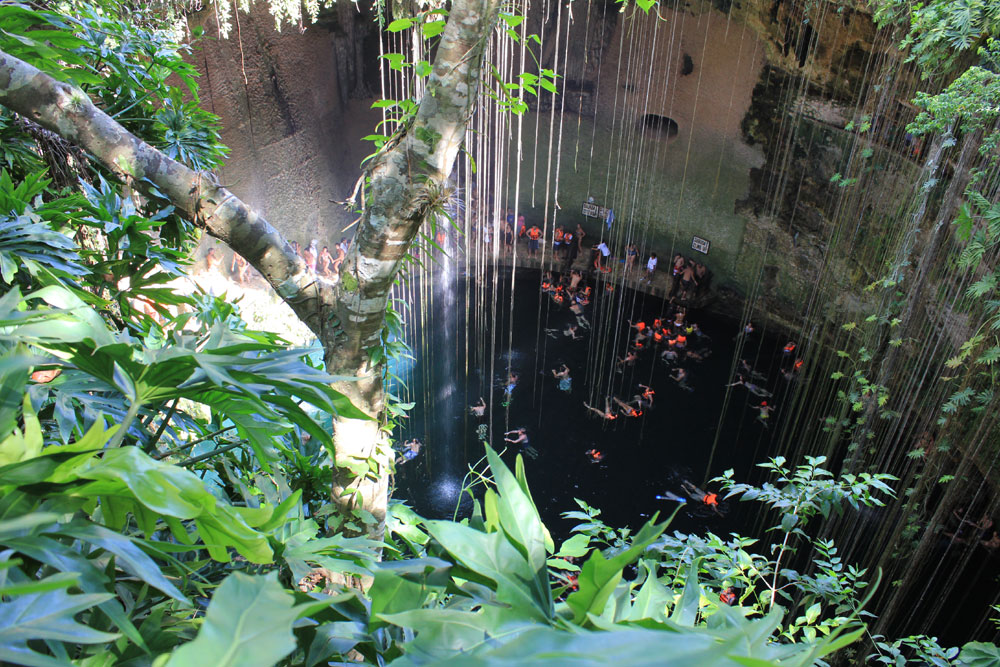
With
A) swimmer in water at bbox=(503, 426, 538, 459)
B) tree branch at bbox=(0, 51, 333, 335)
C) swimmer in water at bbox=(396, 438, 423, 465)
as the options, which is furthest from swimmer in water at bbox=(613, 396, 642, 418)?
tree branch at bbox=(0, 51, 333, 335)

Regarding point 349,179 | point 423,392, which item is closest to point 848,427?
point 423,392

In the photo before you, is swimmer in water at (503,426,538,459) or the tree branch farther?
swimmer in water at (503,426,538,459)

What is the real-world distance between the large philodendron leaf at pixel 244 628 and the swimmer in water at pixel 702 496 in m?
5.66

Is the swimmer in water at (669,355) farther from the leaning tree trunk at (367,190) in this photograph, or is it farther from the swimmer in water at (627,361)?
the leaning tree trunk at (367,190)

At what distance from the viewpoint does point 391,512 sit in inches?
97.1

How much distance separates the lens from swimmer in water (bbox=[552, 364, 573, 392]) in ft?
23.8

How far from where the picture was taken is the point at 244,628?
1.50ft

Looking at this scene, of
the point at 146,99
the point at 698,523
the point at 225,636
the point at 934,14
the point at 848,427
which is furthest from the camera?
the point at 848,427

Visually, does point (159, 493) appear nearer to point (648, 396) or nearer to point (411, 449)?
point (411, 449)

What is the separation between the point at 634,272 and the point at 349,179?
4649mm

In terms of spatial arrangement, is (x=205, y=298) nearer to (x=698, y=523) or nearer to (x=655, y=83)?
(x=698, y=523)

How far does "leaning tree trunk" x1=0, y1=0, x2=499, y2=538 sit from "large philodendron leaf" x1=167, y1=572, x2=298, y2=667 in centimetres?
131

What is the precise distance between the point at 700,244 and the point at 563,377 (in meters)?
3.38

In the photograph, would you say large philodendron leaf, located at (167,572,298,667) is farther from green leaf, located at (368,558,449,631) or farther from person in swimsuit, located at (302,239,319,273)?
person in swimsuit, located at (302,239,319,273)
